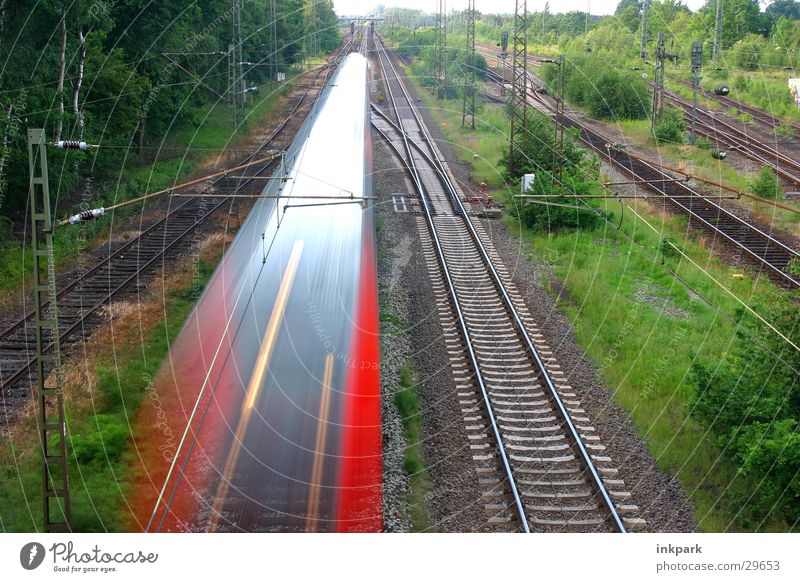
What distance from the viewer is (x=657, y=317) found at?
11750 mm

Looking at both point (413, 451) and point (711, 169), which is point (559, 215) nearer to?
point (711, 169)

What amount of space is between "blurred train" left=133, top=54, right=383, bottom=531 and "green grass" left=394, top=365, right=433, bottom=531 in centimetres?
122

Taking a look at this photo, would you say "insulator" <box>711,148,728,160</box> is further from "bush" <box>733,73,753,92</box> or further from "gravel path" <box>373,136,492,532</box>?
"bush" <box>733,73,753,92</box>

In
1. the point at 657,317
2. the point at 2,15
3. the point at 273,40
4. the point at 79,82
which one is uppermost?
the point at 273,40

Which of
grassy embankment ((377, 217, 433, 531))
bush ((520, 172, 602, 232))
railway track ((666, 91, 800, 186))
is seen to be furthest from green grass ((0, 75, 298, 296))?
railway track ((666, 91, 800, 186))

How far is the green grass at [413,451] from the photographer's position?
649 centimetres

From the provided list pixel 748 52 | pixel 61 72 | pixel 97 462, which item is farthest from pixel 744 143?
pixel 97 462

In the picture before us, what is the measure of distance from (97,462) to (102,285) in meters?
6.03

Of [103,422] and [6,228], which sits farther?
[6,228]

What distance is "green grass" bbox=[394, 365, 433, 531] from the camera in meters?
6.49

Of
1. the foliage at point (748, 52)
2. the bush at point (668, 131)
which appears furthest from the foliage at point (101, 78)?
the foliage at point (748, 52)

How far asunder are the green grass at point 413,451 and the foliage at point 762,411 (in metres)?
2.64
